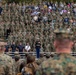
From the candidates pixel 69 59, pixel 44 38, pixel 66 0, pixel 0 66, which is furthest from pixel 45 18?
pixel 69 59

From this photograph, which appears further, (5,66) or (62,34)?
(5,66)

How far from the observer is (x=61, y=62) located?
5098 millimetres

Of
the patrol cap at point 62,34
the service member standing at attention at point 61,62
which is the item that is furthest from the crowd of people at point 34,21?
the service member standing at attention at point 61,62

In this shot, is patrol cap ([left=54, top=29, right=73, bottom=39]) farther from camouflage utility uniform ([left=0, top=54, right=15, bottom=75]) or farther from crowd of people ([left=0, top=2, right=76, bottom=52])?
crowd of people ([left=0, top=2, right=76, bottom=52])

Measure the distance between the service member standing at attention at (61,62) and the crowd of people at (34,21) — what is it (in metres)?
17.7

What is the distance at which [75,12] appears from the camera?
28.0 m

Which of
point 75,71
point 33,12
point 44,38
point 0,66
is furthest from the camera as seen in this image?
point 33,12

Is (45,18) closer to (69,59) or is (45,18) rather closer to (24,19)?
(24,19)

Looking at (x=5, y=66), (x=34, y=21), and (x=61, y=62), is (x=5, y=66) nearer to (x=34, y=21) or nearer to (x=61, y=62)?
(x=61, y=62)

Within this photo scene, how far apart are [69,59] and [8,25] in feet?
70.0

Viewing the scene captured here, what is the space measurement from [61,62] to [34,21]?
21988mm

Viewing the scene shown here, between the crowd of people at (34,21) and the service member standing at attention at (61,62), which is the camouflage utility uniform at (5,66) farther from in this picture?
the crowd of people at (34,21)

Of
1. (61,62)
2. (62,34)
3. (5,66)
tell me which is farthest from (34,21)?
(61,62)

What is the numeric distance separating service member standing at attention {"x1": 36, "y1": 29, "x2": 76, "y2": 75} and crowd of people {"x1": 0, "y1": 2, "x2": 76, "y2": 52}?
17.7 m
